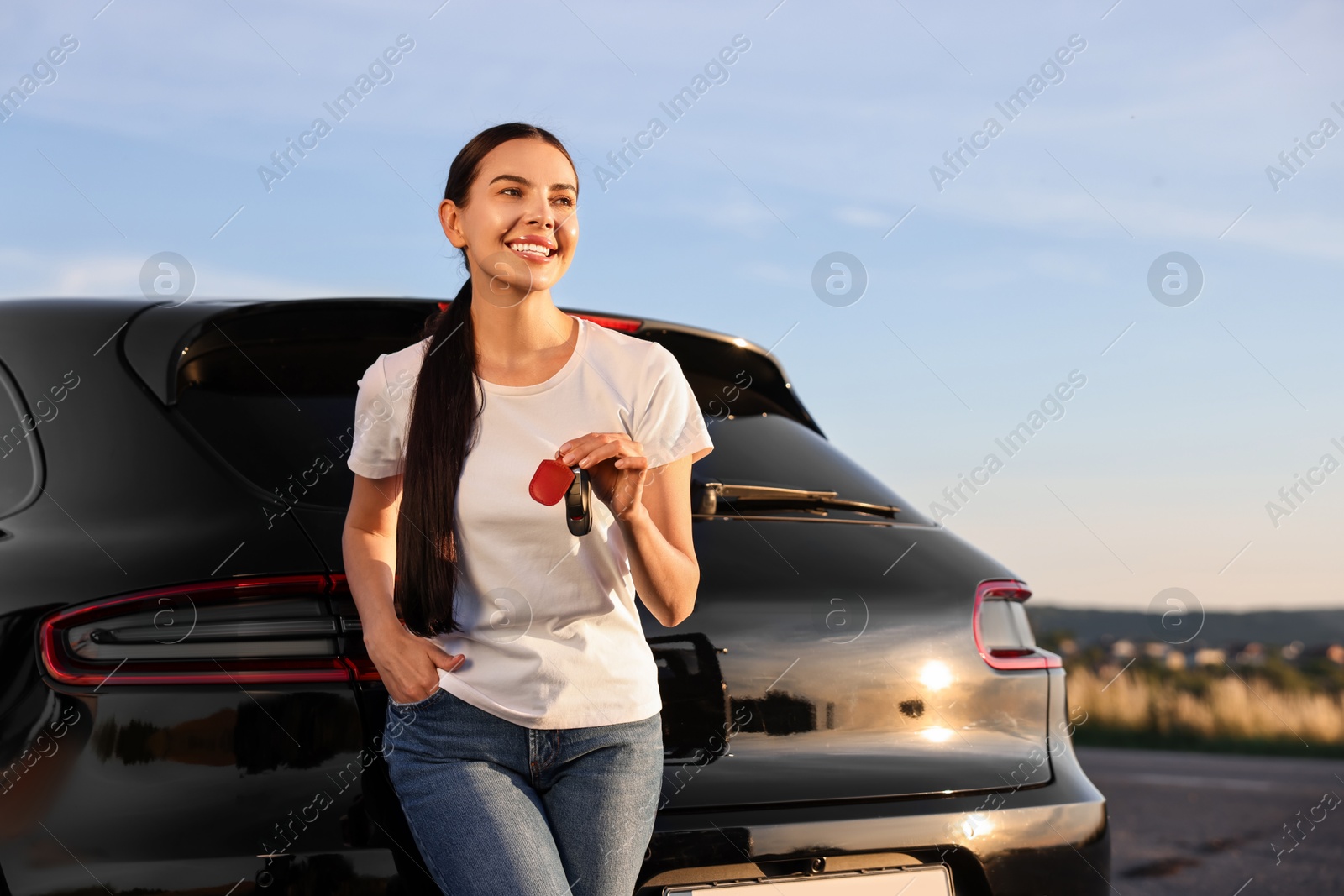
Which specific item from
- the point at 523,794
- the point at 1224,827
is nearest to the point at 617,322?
the point at 523,794

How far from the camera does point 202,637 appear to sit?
2.10 m

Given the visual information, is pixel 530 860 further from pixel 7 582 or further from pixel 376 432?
pixel 7 582

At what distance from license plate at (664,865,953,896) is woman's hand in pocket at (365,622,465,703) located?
63cm

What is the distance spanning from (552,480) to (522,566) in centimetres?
22

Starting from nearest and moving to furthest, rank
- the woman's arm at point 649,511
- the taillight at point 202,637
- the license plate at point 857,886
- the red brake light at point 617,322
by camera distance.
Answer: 1. the woman's arm at point 649,511
2. the taillight at point 202,637
3. the license plate at point 857,886
4. the red brake light at point 617,322

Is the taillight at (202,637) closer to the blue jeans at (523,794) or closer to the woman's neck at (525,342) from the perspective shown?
the blue jeans at (523,794)

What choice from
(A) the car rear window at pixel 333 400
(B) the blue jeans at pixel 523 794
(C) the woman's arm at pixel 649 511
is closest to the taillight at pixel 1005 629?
(A) the car rear window at pixel 333 400

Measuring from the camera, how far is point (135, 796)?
2039 millimetres

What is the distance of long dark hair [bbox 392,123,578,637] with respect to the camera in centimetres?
204

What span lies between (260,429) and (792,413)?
1.37 m

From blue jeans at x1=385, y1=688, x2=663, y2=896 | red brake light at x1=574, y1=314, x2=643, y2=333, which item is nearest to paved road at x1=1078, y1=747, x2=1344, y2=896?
red brake light at x1=574, y1=314, x2=643, y2=333

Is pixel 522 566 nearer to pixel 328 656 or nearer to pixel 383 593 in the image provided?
pixel 383 593

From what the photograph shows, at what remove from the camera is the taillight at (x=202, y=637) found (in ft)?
6.86

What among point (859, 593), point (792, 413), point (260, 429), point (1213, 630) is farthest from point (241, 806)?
point (1213, 630)
